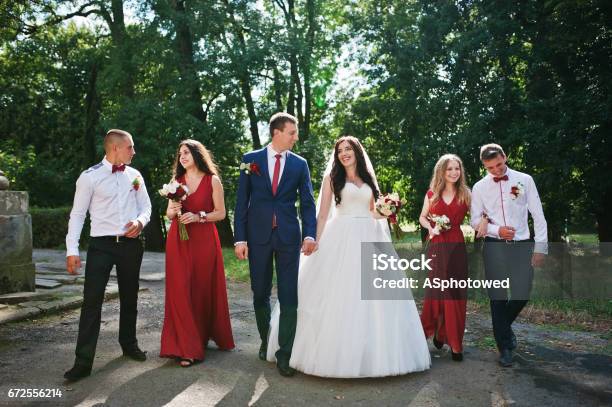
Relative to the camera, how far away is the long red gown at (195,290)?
530cm

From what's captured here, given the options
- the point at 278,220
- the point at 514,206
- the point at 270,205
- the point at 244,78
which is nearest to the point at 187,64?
the point at 244,78

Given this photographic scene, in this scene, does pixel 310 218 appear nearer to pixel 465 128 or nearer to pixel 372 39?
pixel 465 128

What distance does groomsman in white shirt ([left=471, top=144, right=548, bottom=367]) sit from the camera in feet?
17.6

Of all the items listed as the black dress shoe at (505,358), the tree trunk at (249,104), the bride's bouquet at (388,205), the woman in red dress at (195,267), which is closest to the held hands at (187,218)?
the woman in red dress at (195,267)

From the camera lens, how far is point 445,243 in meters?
5.77

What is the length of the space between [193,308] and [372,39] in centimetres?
1011

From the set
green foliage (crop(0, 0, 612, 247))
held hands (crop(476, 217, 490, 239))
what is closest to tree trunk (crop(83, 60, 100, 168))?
green foliage (crop(0, 0, 612, 247))

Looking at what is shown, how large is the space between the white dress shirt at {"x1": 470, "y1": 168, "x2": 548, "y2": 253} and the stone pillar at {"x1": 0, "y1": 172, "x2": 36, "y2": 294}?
6.50 m

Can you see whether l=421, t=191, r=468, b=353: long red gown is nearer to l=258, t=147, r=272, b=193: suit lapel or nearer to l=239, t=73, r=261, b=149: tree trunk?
l=258, t=147, r=272, b=193: suit lapel

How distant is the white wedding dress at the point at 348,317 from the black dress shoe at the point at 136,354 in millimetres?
1231

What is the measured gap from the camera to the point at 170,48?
684 inches

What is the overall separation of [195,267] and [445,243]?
2639 mm

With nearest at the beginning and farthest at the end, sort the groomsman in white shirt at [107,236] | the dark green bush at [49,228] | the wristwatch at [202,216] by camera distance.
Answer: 1. the groomsman in white shirt at [107,236]
2. the wristwatch at [202,216]
3. the dark green bush at [49,228]

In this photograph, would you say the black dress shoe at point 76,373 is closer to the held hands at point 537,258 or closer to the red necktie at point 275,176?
the red necktie at point 275,176
